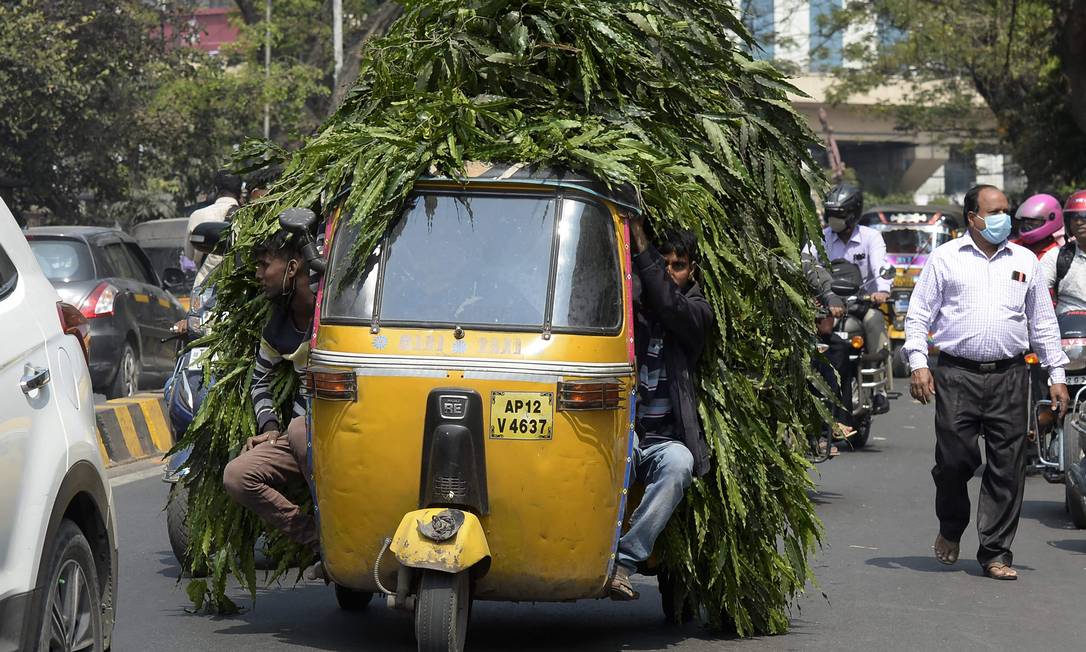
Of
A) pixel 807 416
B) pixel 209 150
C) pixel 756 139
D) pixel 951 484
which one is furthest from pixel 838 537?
pixel 209 150

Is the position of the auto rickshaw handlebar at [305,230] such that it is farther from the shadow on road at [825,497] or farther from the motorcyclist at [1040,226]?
the motorcyclist at [1040,226]

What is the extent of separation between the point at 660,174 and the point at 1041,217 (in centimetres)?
662

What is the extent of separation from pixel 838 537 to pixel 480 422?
462cm

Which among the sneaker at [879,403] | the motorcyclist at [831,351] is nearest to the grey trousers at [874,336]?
the sneaker at [879,403]

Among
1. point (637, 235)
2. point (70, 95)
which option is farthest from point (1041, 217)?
point (70, 95)

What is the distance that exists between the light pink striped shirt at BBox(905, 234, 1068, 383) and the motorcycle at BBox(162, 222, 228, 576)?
3.56 m

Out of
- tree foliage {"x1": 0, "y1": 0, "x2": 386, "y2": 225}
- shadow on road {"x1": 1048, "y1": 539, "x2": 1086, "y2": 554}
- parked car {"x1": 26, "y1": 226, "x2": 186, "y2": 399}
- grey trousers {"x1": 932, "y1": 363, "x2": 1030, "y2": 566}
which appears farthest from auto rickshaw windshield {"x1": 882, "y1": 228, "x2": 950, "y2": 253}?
grey trousers {"x1": 932, "y1": 363, "x2": 1030, "y2": 566}

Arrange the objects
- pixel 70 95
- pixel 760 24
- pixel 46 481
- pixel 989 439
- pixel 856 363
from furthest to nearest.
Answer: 1. pixel 760 24
2. pixel 70 95
3. pixel 856 363
4. pixel 989 439
5. pixel 46 481

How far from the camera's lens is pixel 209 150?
132 feet

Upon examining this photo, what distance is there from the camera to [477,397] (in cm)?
627

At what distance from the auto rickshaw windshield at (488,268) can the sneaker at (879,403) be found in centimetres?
→ 872

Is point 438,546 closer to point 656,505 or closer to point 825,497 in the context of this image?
point 656,505

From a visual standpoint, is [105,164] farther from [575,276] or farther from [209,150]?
[575,276]

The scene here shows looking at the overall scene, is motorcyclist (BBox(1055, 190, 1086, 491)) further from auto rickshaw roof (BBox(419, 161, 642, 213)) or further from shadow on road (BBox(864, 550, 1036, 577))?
auto rickshaw roof (BBox(419, 161, 642, 213))
